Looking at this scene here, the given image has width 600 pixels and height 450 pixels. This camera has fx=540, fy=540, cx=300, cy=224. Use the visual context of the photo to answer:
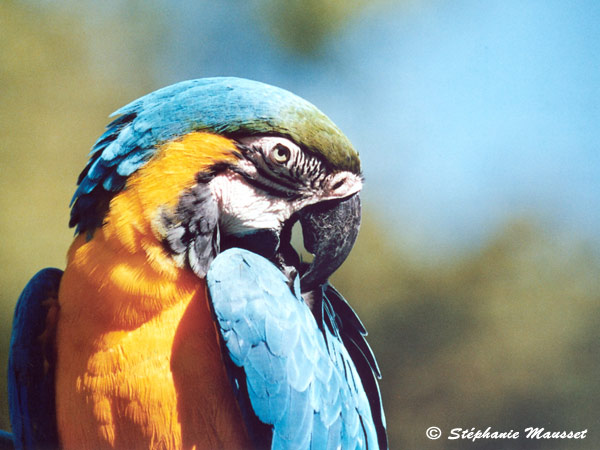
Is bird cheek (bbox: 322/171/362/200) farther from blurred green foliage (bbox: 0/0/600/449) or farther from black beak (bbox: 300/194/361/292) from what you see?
blurred green foliage (bbox: 0/0/600/449)

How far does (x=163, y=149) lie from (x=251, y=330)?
428 mm

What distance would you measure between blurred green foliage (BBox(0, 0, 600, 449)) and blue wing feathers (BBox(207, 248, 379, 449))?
1.87m

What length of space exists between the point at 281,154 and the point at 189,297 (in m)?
0.38

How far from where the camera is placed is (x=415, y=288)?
353 centimetres

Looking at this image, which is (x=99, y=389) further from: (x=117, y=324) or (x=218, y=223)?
(x=218, y=223)

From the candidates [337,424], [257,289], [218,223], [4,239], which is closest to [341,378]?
[337,424]

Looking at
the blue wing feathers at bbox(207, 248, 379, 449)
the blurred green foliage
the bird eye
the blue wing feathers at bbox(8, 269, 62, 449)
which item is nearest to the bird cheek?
the bird eye

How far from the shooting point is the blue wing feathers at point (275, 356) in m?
1.13

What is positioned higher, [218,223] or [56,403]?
[218,223]

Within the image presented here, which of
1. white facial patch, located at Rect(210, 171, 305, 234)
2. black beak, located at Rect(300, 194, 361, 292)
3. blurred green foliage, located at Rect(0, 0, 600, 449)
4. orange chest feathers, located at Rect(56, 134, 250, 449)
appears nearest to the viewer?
orange chest feathers, located at Rect(56, 134, 250, 449)

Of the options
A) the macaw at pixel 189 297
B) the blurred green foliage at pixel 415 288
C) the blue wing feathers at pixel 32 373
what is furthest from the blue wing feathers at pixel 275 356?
the blurred green foliage at pixel 415 288

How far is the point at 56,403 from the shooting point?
1.24 metres

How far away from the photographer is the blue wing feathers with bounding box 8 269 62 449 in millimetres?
1242

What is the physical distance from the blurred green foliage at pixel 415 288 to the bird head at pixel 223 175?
1.88m
